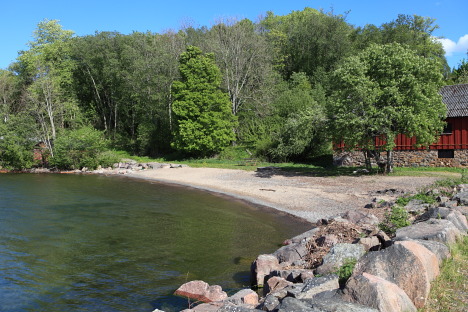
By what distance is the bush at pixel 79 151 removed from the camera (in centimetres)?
3859

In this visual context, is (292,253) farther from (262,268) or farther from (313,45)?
(313,45)

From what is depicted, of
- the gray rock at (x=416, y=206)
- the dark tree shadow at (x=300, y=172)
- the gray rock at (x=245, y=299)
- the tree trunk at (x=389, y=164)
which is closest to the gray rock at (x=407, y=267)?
the gray rock at (x=245, y=299)

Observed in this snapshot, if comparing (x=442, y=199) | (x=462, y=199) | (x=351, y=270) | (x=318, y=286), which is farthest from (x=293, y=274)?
(x=442, y=199)

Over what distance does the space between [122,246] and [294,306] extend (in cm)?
913

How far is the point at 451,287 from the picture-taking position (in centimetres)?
649

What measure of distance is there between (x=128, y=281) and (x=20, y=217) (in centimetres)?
1028

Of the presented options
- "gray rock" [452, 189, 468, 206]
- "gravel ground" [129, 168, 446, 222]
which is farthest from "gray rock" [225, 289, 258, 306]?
"gravel ground" [129, 168, 446, 222]

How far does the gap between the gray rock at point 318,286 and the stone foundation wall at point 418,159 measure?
25.7m

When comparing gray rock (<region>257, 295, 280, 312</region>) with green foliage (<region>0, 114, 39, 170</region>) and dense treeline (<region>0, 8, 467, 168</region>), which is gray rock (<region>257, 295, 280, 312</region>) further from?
green foliage (<region>0, 114, 39, 170</region>)

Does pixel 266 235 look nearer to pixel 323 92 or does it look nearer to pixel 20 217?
pixel 20 217

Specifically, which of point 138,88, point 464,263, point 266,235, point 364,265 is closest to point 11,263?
point 266,235

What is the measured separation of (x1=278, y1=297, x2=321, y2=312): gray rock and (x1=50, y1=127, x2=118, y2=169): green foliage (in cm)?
3618

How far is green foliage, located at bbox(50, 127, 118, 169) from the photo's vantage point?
127ft

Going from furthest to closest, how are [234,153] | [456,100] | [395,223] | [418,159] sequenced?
[234,153], [418,159], [456,100], [395,223]
